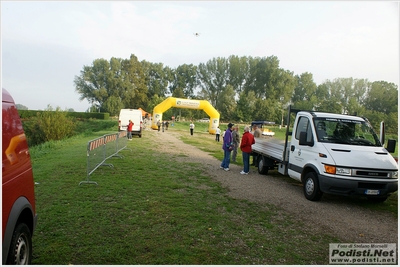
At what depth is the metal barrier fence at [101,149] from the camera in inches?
331

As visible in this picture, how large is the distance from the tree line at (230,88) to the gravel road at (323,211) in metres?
51.8

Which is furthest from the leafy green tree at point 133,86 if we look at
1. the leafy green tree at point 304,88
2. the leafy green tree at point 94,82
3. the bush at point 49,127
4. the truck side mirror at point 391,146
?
the truck side mirror at point 391,146

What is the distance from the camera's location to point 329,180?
679cm

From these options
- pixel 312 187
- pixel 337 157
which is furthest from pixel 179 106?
pixel 337 157

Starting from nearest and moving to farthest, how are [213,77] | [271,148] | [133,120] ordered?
[271,148], [133,120], [213,77]

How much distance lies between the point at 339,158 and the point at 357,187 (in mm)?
707

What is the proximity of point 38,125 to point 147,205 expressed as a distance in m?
30.0

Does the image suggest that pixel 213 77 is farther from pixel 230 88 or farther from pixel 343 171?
pixel 343 171

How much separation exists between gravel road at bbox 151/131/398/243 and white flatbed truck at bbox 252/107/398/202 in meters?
0.41

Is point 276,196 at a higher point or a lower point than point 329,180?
lower

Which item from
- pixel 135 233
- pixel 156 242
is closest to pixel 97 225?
pixel 135 233

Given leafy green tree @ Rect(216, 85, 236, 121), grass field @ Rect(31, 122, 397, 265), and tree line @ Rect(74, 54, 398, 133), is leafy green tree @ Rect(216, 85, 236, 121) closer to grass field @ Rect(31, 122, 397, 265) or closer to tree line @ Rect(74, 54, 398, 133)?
tree line @ Rect(74, 54, 398, 133)

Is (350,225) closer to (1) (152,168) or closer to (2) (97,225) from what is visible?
(2) (97,225)

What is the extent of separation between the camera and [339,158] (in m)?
6.82
